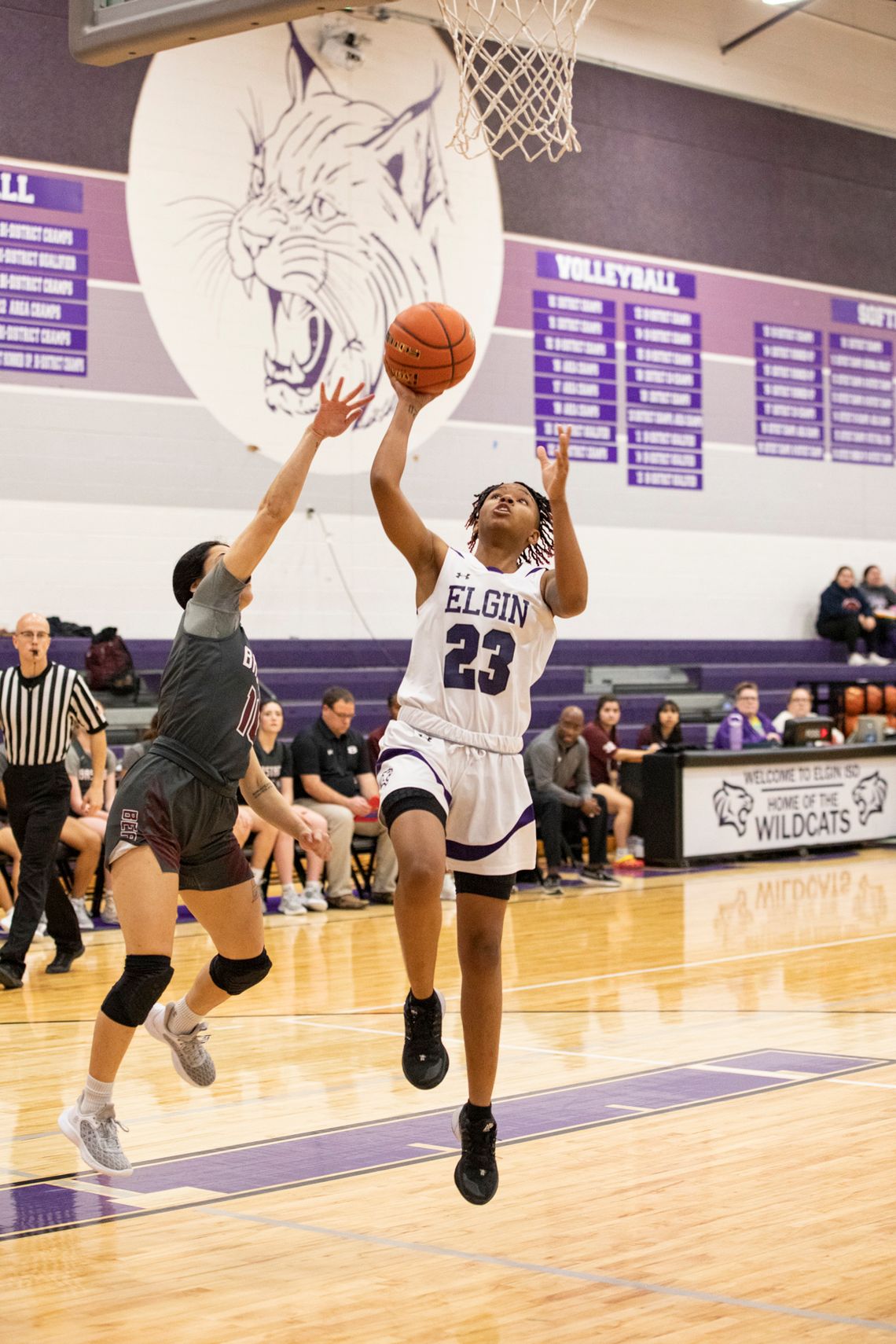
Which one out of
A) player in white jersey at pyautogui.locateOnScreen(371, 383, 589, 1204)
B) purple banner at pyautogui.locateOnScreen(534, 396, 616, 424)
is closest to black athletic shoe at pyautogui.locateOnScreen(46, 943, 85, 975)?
player in white jersey at pyautogui.locateOnScreen(371, 383, 589, 1204)

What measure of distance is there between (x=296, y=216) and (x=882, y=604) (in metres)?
7.60

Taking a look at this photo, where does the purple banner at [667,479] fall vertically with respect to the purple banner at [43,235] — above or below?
below

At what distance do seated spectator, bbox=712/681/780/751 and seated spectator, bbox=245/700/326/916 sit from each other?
165 inches

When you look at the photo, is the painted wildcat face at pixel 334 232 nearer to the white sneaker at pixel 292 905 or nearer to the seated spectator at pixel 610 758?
the seated spectator at pixel 610 758

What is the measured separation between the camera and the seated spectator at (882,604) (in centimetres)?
1745

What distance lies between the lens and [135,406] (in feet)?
43.9

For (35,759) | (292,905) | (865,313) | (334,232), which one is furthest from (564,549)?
(865,313)

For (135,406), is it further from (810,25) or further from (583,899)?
(810,25)

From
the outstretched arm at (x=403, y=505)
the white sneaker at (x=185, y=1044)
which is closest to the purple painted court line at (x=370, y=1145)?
the white sneaker at (x=185, y=1044)

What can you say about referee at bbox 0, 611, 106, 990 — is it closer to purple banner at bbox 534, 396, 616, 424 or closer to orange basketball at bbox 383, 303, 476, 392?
orange basketball at bbox 383, 303, 476, 392

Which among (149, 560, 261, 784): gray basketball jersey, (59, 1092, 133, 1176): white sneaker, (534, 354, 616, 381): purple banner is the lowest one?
(59, 1092, 133, 1176): white sneaker

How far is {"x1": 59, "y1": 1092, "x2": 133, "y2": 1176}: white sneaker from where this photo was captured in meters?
4.36

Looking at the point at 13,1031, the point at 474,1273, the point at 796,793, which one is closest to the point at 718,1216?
the point at 474,1273

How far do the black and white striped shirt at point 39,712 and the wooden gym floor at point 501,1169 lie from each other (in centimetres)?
116
